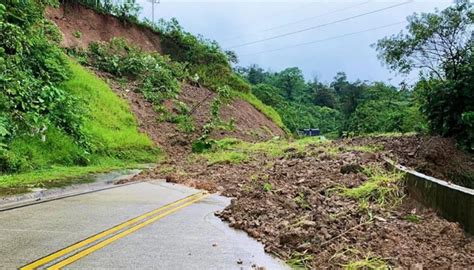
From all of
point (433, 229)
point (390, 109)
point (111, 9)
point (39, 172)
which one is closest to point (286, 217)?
point (433, 229)

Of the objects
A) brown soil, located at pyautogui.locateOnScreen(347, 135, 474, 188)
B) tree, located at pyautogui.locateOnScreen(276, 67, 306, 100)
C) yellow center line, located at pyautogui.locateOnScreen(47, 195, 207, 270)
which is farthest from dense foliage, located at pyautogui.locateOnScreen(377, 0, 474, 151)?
tree, located at pyautogui.locateOnScreen(276, 67, 306, 100)

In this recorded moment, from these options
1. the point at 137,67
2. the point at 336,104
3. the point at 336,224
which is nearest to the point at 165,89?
the point at 137,67

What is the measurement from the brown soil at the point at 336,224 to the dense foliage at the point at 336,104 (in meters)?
17.1

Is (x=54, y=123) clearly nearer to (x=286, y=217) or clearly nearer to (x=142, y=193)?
(x=142, y=193)

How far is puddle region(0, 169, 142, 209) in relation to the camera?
10.3 metres

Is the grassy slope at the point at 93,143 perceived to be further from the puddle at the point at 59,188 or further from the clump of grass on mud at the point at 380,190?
the clump of grass on mud at the point at 380,190

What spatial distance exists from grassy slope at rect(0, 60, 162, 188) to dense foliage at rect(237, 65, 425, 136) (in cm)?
1582

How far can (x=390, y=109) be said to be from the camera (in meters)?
52.7

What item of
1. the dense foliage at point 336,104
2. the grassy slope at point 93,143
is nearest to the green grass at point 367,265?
the grassy slope at point 93,143

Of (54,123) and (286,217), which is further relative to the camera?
(54,123)

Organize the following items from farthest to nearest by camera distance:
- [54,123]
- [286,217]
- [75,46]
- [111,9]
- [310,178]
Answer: [111,9] < [75,46] < [54,123] < [310,178] < [286,217]

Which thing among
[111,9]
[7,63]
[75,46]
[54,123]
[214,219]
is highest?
[111,9]

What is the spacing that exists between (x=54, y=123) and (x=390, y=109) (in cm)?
4268

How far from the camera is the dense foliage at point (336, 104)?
4162 cm
